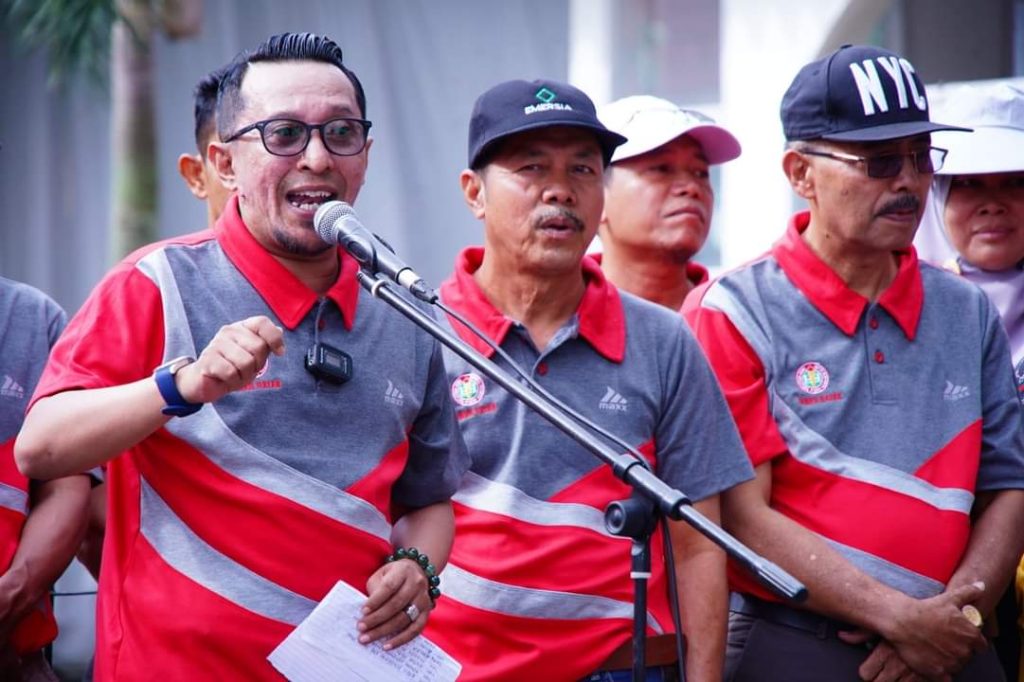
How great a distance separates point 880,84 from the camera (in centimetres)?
378

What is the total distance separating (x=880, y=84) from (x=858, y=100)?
9cm

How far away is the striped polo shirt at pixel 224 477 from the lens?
2.69 meters

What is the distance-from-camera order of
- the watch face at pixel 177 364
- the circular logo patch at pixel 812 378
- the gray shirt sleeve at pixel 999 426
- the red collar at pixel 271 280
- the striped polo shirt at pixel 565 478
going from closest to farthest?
the watch face at pixel 177 364 < the red collar at pixel 271 280 < the striped polo shirt at pixel 565 478 < the circular logo patch at pixel 812 378 < the gray shirt sleeve at pixel 999 426

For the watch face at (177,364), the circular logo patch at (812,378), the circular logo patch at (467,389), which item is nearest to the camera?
the watch face at (177,364)

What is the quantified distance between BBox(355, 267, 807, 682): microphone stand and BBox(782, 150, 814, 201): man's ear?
1.76 meters

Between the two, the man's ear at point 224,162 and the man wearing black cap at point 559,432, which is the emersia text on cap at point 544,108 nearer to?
the man wearing black cap at point 559,432

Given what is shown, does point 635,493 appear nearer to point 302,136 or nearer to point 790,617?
point 302,136

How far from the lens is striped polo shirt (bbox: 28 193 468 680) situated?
8.82 ft

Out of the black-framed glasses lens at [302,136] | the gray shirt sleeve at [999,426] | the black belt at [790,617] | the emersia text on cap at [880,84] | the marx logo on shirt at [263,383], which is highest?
the black-framed glasses lens at [302,136]

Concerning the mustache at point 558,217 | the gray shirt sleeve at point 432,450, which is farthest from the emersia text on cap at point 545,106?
the gray shirt sleeve at point 432,450

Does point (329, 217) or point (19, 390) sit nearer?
point (329, 217)

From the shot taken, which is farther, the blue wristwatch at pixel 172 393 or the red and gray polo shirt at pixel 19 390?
the red and gray polo shirt at pixel 19 390

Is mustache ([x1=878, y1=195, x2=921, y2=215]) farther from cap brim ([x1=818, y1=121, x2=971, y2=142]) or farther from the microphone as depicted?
the microphone

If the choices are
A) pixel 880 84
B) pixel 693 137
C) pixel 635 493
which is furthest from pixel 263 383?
pixel 693 137
